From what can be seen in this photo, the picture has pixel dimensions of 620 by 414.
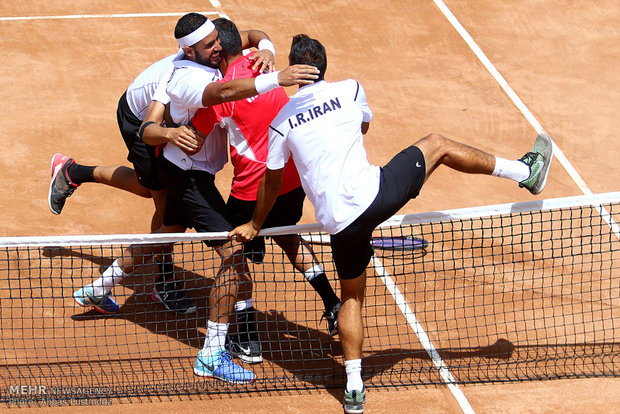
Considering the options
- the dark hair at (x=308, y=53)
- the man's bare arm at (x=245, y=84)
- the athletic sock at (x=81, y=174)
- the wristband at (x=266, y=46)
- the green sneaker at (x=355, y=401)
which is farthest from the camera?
the athletic sock at (x=81, y=174)

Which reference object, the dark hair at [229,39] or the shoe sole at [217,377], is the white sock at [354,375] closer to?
the shoe sole at [217,377]

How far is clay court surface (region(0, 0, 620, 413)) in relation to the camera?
915 centimetres

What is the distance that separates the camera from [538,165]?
7422mm

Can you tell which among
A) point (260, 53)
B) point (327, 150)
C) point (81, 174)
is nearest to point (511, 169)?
point (327, 150)

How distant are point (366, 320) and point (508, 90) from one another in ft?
17.0

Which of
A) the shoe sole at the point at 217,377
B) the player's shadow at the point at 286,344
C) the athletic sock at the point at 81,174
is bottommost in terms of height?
the player's shadow at the point at 286,344

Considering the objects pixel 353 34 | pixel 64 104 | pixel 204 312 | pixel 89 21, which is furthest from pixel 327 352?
pixel 89 21

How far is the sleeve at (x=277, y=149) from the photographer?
6664mm

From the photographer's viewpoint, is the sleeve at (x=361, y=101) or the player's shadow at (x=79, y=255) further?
the player's shadow at (x=79, y=255)

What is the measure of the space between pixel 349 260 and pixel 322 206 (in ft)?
1.72

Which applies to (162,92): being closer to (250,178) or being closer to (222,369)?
(250,178)

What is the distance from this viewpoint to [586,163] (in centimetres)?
1074

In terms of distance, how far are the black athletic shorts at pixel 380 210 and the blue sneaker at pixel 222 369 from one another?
1.26 m

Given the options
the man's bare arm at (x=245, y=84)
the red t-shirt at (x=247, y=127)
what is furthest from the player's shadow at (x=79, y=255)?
the man's bare arm at (x=245, y=84)
